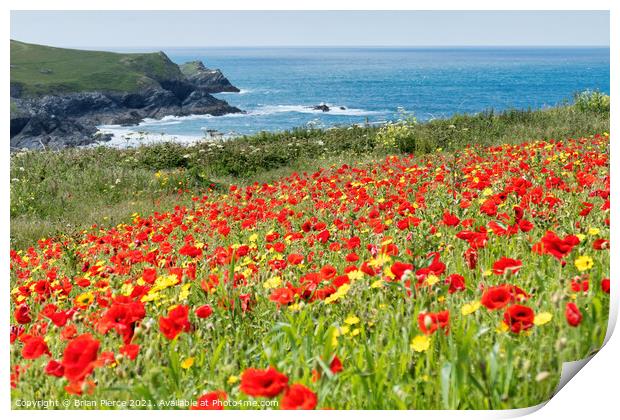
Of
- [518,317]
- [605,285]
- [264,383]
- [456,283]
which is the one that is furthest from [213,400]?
[605,285]

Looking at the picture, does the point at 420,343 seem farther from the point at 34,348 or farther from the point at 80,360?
the point at 34,348

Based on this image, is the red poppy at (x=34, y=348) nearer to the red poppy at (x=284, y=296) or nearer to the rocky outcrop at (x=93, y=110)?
the red poppy at (x=284, y=296)

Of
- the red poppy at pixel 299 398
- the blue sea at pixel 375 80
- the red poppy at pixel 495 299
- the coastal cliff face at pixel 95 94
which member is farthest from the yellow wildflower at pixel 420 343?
the coastal cliff face at pixel 95 94

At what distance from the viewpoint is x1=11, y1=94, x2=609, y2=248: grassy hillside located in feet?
14.8

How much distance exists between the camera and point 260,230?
392 cm

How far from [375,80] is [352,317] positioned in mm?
2409

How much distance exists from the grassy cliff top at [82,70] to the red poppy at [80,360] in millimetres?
1924

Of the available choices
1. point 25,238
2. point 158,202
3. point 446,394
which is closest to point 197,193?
point 158,202

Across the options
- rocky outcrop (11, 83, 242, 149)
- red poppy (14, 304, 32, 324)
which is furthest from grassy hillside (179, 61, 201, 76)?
red poppy (14, 304, 32, 324)

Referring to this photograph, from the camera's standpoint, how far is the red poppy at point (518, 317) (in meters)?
1.85

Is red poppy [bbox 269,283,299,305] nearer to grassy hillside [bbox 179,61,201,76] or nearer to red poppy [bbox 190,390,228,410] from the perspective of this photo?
red poppy [bbox 190,390,228,410]

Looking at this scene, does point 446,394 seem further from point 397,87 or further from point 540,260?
point 397,87

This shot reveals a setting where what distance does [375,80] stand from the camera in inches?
169
